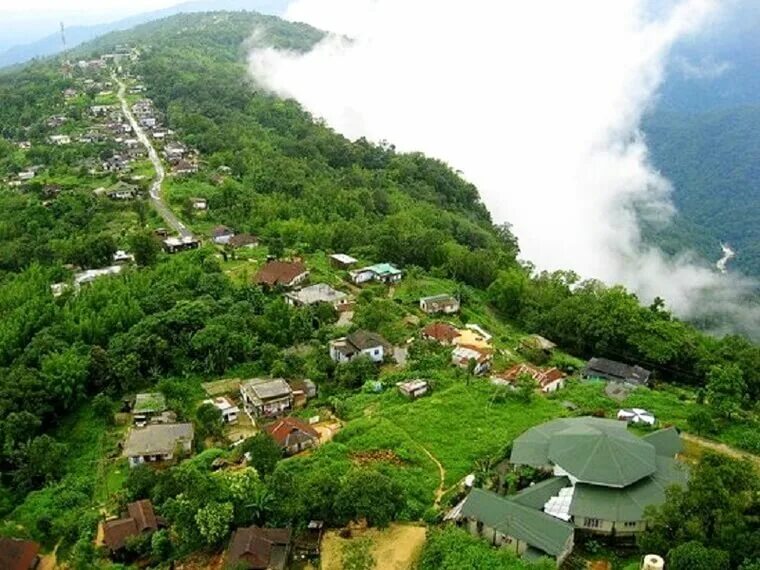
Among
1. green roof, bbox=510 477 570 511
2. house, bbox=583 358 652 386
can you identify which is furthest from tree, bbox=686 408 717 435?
green roof, bbox=510 477 570 511

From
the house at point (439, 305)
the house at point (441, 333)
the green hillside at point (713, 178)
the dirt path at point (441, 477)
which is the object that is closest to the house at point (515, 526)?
the dirt path at point (441, 477)

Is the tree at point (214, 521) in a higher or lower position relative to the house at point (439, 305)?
higher

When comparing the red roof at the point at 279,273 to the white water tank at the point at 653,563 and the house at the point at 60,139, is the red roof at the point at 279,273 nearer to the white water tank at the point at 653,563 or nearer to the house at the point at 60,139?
the white water tank at the point at 653,563

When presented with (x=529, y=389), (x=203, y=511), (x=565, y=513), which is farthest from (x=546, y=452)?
(x=203, y=511)

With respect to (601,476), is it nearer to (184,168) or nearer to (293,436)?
(293,436)

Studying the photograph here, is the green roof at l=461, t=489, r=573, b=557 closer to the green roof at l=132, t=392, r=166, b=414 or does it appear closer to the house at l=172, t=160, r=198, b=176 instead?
the green roof at l=132, t=392, r=166, b=414
